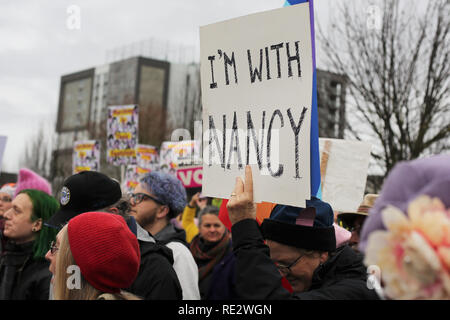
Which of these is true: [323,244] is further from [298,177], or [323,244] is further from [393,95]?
[393,95]

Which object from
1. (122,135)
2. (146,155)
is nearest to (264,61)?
(122,135)

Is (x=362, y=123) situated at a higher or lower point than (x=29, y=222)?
higher

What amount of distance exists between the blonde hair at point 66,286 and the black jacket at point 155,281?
0.57 meters

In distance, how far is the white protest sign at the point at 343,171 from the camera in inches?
159

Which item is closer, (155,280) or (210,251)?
(155,280)

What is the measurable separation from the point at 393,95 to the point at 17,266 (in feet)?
28.0

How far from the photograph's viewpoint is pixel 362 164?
4148 mm

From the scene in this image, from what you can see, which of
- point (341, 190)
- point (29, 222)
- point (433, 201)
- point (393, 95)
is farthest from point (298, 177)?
point (393, 95)

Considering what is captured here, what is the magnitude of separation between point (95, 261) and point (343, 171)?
2400 millimetres

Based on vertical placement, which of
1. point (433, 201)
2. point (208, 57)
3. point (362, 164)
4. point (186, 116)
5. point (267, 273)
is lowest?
point (267, 273)

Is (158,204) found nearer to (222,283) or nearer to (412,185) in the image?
(222,283)

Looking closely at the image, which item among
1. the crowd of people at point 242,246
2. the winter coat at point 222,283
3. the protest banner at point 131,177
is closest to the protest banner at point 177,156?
the protest banner at point 131,177

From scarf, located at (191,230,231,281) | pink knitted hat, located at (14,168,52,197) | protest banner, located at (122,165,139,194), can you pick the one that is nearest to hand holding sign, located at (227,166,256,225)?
pink knitted hat, located at (14,168,52,197)

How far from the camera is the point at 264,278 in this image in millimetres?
1745
